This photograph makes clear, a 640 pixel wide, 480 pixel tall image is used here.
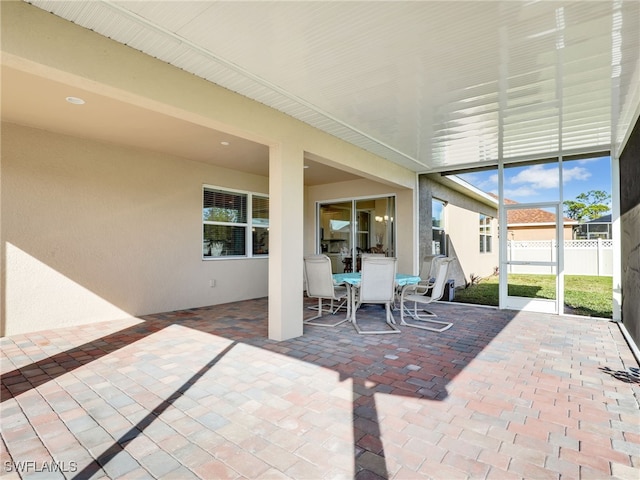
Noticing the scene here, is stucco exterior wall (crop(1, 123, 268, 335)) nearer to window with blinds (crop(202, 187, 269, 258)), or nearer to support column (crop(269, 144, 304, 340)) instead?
window with blinds (crop(202, 187, 269, 258))

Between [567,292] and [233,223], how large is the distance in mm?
8723

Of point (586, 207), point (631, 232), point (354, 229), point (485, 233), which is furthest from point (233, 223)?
point (586, 207)

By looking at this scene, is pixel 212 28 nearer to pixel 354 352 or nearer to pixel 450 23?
pixel 450 23

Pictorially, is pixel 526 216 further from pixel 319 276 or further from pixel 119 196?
pixel 119 196

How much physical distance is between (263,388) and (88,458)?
1296mm

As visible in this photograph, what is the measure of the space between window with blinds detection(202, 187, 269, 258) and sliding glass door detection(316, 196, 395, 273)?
1814mm

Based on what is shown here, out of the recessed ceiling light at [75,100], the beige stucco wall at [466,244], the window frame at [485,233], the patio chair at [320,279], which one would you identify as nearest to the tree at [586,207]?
the window frame at [485,233]

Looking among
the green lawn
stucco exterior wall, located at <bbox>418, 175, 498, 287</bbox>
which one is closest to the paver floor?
the green lawn

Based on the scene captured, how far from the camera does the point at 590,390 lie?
9.80 ft

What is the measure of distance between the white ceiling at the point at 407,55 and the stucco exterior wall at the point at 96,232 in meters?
3.13

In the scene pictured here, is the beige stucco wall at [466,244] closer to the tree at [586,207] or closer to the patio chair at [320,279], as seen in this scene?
the patio chair at [320,279]

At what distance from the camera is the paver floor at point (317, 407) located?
6.38 feet

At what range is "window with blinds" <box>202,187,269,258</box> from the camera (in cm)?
708

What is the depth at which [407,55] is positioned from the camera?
10.0ft
